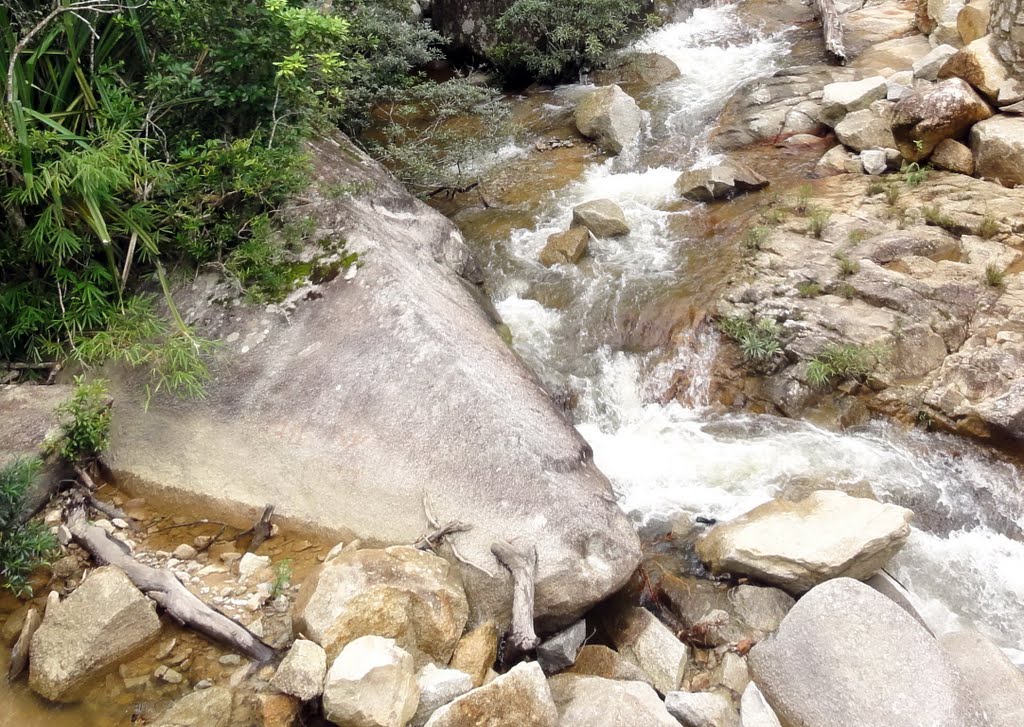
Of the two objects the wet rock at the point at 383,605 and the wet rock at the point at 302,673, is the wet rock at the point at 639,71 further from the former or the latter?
the wet rock at the point at 302,673

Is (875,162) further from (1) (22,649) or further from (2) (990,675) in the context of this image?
(1) (22,649)

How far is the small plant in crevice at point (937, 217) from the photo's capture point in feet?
29.1

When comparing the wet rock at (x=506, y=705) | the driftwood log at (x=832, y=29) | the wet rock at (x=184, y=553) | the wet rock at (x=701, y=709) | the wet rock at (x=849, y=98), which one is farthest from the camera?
the driftwood log at (x=832, y=29)

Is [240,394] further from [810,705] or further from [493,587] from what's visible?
[810,705]

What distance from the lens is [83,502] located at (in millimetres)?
5578

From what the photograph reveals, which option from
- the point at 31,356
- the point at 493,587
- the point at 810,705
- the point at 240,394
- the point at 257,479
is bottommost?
the point at 810,705

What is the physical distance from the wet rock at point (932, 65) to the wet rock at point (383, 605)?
11.2 metres

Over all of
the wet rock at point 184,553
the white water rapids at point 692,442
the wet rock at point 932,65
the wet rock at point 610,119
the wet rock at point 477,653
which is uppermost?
the wet rock at point 932,65

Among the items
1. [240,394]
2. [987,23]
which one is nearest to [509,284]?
[240,394]

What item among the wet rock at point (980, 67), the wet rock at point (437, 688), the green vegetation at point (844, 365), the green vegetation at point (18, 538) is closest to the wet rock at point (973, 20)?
the wet rock at point (980, 67)

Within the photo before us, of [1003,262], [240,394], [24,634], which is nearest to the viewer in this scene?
[24,634]

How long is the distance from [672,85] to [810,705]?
1329 cm

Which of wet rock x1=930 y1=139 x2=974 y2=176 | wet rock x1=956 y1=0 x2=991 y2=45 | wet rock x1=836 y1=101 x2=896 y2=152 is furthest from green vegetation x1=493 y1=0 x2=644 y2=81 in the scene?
wet rock x1=930 y1=139 x2=974 y2=176

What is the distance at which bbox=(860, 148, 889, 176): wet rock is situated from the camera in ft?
34.1
